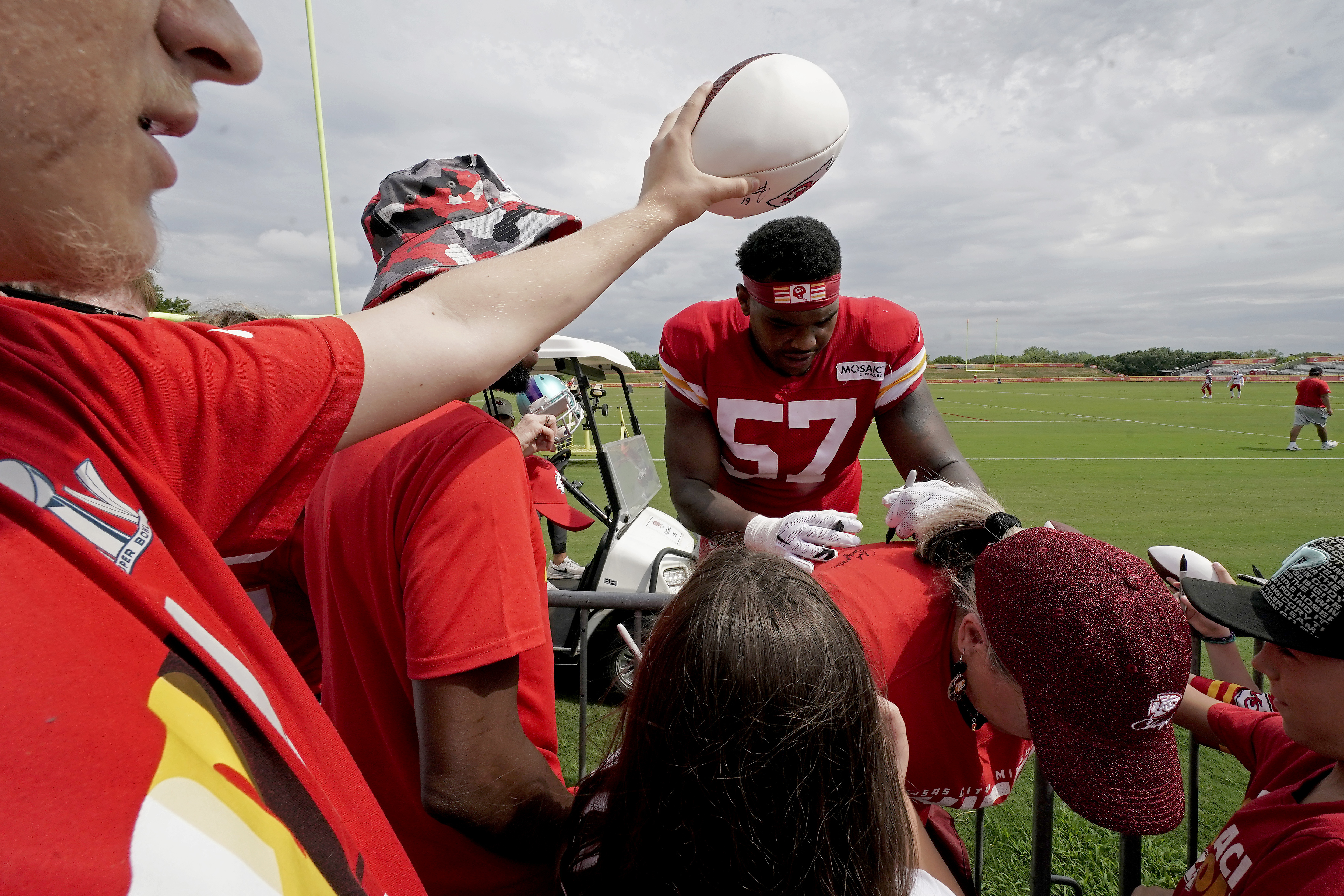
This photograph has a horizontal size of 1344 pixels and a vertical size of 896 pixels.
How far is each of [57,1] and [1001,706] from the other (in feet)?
6.80

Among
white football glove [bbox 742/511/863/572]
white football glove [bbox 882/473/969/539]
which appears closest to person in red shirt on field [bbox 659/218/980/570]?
white football glove [bbox 742/511/863/572]

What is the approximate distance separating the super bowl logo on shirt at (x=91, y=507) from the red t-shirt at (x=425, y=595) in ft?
1.79

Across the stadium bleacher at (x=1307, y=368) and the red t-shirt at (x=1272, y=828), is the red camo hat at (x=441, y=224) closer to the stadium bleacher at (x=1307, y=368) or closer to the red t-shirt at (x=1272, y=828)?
the red t-shirt at (x=1272, y=828)

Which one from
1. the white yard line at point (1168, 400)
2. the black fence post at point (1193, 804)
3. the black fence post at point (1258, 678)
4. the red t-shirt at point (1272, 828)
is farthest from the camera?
the white yard line at point (1168, 400)

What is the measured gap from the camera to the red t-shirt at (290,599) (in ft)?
6.12

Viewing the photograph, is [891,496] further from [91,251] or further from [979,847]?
[91,251]

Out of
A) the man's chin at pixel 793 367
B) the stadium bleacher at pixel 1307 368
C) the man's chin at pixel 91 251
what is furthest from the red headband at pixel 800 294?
the stadium bleacher at pixel 1307 368

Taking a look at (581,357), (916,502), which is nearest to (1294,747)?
(916,502)

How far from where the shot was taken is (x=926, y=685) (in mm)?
1900

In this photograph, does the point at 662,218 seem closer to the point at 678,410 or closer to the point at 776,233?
the point at 776,233

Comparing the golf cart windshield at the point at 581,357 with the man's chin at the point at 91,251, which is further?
the golf cart windshield at the point at 581,357

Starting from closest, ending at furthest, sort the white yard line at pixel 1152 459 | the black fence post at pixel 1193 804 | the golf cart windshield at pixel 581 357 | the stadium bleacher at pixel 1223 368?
the black fence post at pixel 1193 804
the golf cart windshield at pixel 581 357
the white yard line at pixel 1152 459
the stadium bleacher at pixel 1223 368

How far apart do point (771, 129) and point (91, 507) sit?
178 centimetres

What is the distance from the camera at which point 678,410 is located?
360cm
